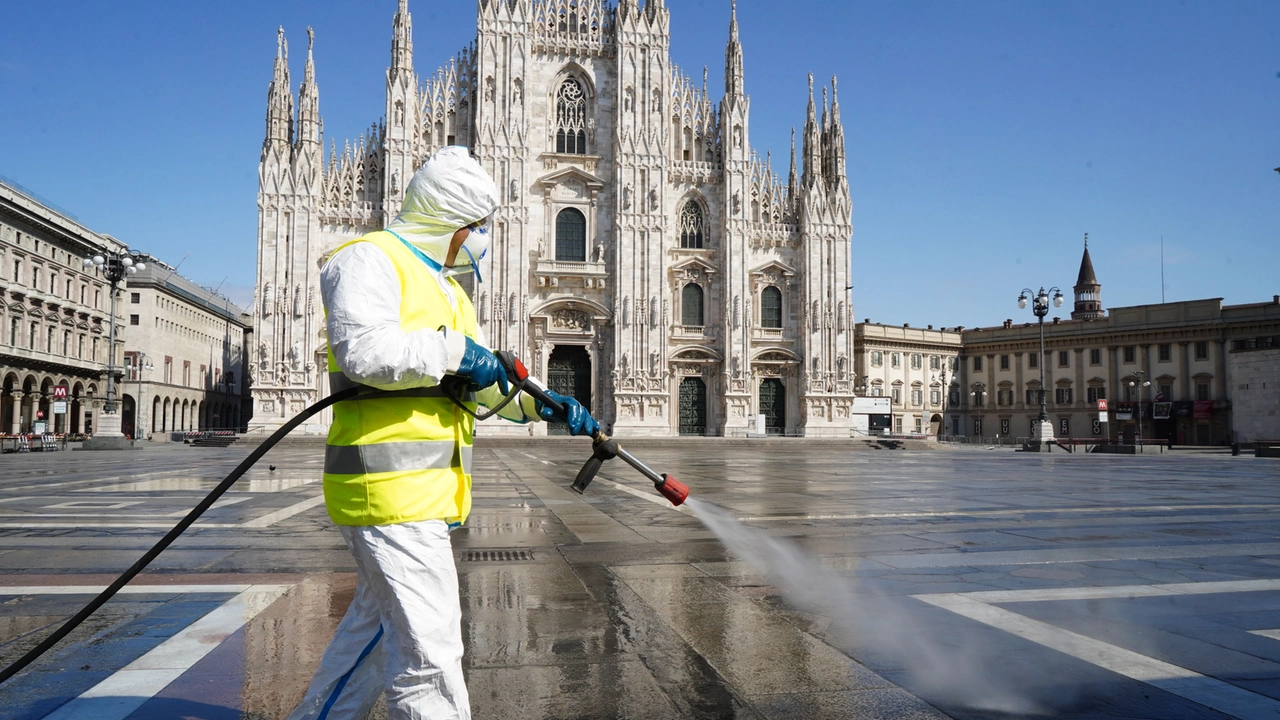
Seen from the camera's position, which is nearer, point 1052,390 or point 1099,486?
point 1099,486

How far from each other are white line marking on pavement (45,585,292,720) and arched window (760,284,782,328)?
37.2m

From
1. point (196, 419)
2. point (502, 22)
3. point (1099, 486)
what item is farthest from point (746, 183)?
point (196, 419)

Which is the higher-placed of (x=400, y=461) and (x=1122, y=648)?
(x=400, y=461)

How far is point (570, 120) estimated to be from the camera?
39469 mm

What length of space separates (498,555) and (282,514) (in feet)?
12.2

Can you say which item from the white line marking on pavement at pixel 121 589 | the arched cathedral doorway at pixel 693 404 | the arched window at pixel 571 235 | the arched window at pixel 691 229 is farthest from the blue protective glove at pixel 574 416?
the arched window at pixel 691 229

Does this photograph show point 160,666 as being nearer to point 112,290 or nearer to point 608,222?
point 112,290

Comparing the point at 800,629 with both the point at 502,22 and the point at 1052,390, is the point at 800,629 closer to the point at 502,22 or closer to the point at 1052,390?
the point at 502,22

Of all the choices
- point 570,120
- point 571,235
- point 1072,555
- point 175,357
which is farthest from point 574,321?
point 175,357

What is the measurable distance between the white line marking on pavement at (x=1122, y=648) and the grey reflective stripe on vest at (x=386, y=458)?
112 inches

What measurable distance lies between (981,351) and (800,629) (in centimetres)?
7341

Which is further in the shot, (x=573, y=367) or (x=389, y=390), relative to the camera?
(x=573, y=367)

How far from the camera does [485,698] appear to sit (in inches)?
123

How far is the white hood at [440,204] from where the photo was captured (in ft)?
9.30
